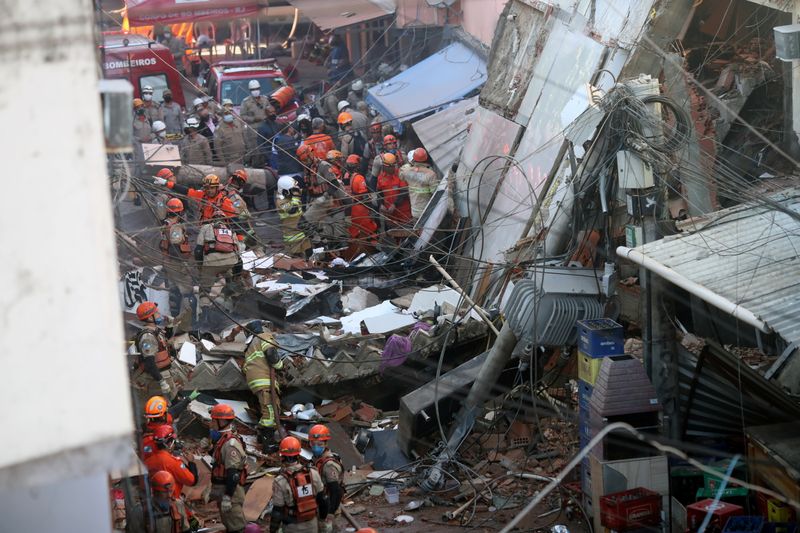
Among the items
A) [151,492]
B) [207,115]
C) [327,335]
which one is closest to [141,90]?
[207,115]

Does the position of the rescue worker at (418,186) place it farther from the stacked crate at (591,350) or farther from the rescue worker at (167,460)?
the rescue worker at (167,460)

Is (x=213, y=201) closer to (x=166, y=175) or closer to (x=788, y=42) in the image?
(x=166, y=175)

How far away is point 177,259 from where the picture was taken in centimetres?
1472

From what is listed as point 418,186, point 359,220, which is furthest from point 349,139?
point 359,220

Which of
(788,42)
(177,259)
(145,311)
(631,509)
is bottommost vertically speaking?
(631,509)

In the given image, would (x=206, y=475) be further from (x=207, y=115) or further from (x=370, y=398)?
(x=207, y=115)

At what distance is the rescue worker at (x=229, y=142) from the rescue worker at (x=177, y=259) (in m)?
4.52

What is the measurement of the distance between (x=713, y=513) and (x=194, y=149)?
Answer: 1371 cm

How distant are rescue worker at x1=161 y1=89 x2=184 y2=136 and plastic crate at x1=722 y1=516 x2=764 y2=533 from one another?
52.9 feet

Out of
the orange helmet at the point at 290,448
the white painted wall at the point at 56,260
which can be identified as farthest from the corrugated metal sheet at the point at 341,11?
the white painted wall at the point at 56,260

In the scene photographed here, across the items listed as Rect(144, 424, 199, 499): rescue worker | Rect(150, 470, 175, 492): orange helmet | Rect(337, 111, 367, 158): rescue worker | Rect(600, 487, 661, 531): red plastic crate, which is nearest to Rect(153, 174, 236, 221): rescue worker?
Rect(337, 111, 367, 158): rescue worker

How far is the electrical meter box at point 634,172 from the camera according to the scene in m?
9.70

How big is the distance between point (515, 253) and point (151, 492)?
5049mm

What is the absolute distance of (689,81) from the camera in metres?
13.5
